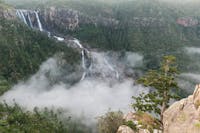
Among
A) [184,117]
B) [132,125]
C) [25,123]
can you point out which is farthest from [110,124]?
[25,123]

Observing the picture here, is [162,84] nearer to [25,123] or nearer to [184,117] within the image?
[184,117]

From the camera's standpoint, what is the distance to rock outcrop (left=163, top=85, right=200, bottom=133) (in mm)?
50000

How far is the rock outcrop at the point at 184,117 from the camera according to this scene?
5000 cm

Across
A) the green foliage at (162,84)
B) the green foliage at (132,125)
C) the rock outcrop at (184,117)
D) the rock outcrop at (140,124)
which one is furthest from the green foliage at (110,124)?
the rock outcrop at (184,117)

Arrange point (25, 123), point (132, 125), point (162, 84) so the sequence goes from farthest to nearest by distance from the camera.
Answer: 1. point (25, 123)
2. point (162, 84)
3. point (132, 125)

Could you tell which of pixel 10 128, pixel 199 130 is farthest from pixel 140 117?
pixel 10 128

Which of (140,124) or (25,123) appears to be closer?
(140,124)

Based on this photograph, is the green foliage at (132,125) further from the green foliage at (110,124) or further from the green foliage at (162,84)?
the green foliage at (110,124)

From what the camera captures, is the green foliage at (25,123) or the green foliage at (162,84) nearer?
the green foliage at (162,84)

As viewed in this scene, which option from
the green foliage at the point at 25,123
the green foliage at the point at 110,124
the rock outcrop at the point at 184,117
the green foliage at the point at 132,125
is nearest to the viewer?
the rock outcrop at the point at 184,117

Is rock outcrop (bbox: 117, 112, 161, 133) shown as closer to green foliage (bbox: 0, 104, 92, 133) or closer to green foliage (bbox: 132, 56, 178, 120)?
green foliage (bbox: 132, 56, 178, 120)

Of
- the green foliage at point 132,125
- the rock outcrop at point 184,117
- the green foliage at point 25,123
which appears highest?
the rock outcrop at point 184,117

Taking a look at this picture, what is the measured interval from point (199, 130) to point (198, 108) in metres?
5.13

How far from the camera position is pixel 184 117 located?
53219 mm
